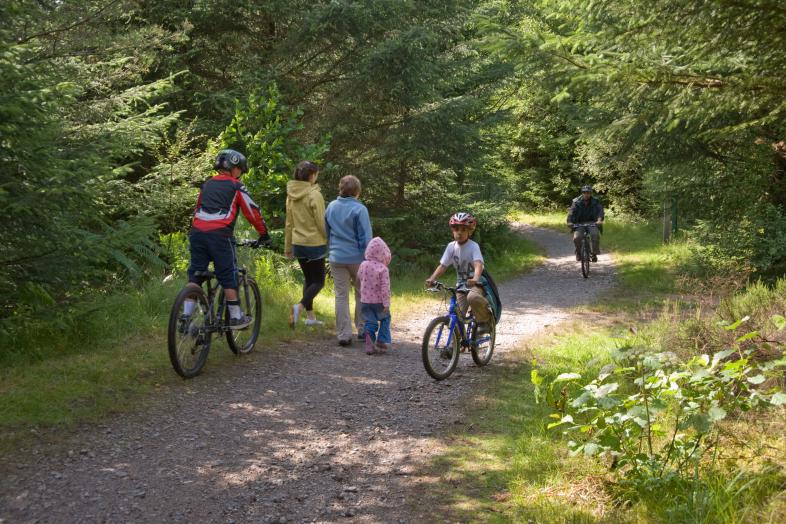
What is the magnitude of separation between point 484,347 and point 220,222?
11.3 feet

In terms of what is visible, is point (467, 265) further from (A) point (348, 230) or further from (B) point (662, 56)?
(B) point (662, 56)

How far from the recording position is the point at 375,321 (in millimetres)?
8328

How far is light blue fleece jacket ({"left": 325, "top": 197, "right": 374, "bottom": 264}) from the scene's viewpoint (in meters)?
8.38

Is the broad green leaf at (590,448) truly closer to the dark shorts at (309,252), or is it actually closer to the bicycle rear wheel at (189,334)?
the bicycle rear wheel at (189,334)

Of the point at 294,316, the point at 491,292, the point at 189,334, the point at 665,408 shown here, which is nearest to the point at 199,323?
the point at 189,334

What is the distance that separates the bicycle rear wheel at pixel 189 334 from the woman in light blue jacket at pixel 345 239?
7.15 feet

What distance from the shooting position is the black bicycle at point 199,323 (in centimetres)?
623

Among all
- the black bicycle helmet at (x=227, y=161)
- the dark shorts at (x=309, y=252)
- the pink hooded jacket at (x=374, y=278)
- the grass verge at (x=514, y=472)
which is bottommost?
the grass verge at (x=514, y=472)

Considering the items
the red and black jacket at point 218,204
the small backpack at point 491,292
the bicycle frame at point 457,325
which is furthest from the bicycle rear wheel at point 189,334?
the small backpack at point 491,292

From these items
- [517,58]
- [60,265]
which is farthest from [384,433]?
[517,58]

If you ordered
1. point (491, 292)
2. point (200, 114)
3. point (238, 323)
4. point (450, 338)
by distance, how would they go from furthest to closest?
point (200, 114) → point (491, 292) → point (450, 338) → point (238, 323)

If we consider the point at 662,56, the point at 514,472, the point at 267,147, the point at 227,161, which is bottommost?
the point at 514,472

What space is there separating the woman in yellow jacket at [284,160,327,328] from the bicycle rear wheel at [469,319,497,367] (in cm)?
243

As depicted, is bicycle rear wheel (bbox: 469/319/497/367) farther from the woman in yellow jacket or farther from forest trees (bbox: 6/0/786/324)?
forest trees (bbox: 6/0/786/324)
